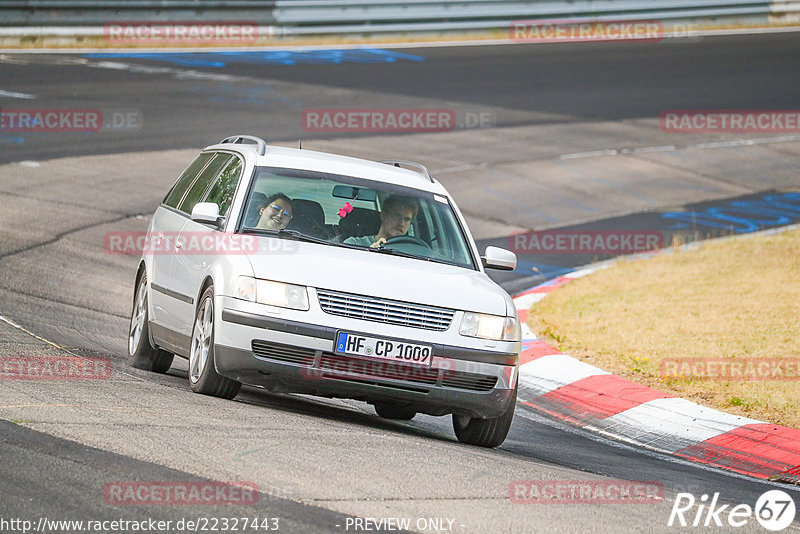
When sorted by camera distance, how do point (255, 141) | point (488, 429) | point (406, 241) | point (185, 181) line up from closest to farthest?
1. point (488, 429)
2. point (406, 241)
3. point (255, 141)
4. point (185, 181)

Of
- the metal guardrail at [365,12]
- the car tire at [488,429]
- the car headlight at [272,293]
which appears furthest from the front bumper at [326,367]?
the metal guardrail at [365,12]

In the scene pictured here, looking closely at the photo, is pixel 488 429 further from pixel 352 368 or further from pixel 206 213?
pixel 206 213

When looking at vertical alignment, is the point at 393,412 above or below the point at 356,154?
below

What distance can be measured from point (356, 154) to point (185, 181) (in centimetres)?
1079

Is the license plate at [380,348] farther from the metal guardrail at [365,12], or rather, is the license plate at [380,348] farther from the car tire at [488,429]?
the metal guardrail at [365,12]

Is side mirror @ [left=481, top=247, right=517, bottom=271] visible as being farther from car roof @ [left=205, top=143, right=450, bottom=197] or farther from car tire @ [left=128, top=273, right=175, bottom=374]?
car tire @ [left=128, top=273, right=175, bottom=374]

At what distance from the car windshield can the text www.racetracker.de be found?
338 cm

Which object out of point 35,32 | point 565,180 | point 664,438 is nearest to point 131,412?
point 664,438

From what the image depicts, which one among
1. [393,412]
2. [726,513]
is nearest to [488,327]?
[393,412]

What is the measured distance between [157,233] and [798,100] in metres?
A: 22.0

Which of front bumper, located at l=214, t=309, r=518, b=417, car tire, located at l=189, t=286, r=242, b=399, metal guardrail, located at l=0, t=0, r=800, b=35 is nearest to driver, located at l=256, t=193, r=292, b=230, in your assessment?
car tire, located at l=189, t=286, r=242, b=399

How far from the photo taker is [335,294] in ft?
24.7

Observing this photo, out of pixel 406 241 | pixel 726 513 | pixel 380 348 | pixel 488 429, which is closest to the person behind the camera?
pixel 726 513

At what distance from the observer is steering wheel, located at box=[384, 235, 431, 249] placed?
856 centimetres
